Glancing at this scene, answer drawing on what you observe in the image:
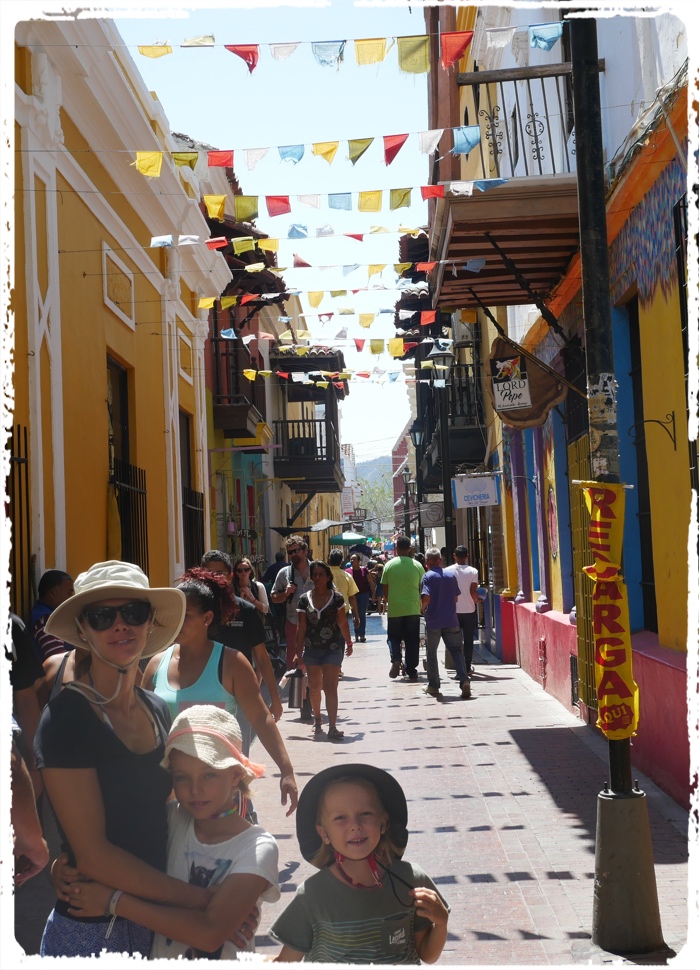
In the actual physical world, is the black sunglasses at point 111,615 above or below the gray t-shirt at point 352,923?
above

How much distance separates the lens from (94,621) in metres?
3.24

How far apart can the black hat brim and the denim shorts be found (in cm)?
779

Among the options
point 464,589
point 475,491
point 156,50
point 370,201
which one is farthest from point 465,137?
point 475,491

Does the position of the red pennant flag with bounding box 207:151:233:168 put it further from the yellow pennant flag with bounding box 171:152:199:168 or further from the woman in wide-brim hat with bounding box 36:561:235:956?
the woman in wide-brim hat with bounding box 36:561:235:956

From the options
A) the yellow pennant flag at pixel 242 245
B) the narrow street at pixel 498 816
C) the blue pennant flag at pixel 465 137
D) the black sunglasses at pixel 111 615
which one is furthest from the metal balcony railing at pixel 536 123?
the black sunglasses at pixel 111 615

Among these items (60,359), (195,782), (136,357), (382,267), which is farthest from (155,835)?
(136,357)

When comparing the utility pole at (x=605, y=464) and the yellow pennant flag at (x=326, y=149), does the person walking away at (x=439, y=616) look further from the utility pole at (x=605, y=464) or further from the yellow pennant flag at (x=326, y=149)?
the utility pole at (x=605, y=464)

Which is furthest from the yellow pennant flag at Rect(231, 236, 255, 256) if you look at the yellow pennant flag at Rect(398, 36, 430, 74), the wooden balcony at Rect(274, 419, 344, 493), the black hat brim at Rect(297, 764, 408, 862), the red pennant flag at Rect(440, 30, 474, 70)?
the wooden balcony at Rect(274, 419, 344, 493)

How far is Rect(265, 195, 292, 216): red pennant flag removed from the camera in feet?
28.8

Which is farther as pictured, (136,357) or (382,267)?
(136,357)

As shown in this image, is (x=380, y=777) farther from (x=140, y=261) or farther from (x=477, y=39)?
(x=477, y=39)

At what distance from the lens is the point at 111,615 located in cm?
326

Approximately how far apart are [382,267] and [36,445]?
4019 millimetres

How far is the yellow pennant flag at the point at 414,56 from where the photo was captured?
6691 millimetres
